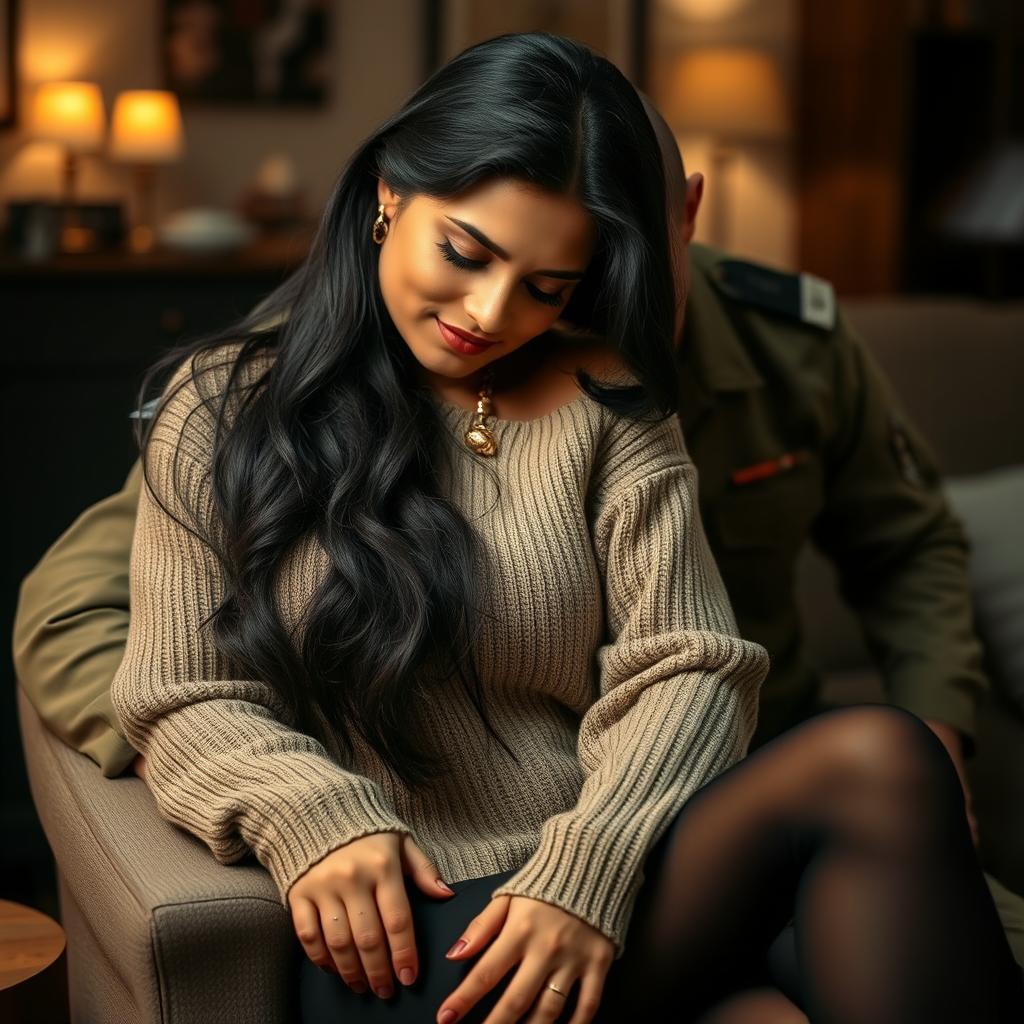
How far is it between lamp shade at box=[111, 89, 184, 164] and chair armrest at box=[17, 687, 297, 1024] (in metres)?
1.97

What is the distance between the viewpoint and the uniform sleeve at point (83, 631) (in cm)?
142

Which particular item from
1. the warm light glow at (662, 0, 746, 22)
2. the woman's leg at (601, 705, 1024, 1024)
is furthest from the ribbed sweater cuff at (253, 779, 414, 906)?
the warm light glow at (662, 0, 746, 22)

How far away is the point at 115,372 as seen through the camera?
268 centimetres

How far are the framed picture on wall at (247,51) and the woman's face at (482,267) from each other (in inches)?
82.0

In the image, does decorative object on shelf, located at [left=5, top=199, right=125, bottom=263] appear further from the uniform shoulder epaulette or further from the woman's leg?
the woman's leg

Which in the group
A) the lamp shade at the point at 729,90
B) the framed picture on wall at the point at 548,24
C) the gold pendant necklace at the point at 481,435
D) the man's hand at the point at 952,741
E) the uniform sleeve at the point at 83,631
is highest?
the framed picture on wall at the point at 548,24

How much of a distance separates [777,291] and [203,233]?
1.40 metres

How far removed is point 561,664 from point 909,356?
1243 mm

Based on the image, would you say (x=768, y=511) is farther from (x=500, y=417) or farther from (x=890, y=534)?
(x=500, y=417)

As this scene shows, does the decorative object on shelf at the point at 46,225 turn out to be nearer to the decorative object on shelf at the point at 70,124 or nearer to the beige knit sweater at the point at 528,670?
the decorative object on shelf at the point at 70,124

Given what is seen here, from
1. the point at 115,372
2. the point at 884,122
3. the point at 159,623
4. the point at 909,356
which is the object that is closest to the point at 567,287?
the point at 159,623

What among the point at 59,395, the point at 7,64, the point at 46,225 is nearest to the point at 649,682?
the point at 59,395

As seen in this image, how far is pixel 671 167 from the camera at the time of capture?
1512mm

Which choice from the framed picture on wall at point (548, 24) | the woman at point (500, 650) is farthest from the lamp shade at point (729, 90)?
the woman at point (500, 650)
